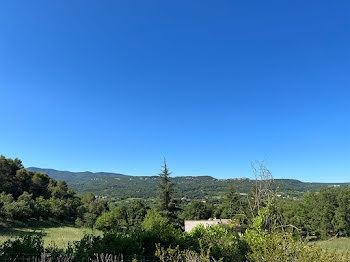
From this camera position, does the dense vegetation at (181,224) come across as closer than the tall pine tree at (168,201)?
Yes

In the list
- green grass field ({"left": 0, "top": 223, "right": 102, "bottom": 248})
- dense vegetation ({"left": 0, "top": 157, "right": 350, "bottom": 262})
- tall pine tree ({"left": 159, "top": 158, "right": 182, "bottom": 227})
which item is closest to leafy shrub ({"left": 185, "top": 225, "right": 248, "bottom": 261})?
dense vegetation ({"left": 0, "top": 157, "right": 350, "bottom": 262})

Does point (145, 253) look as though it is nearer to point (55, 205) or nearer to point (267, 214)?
point (267, 214)

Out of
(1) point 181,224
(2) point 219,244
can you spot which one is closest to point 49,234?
(1) point 181,224

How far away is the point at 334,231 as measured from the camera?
29781mm

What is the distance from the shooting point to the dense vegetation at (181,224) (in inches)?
153

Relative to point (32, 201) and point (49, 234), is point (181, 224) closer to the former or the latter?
point (49, 234)

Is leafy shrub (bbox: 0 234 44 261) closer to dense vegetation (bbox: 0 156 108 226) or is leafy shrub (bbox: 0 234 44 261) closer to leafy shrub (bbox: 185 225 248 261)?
leafy shrub (bbox: 185 225 248 261)

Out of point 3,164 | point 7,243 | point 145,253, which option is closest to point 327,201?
point 145,253

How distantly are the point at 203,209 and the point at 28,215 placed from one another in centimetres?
4596

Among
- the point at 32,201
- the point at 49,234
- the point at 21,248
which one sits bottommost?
the point at 49,234

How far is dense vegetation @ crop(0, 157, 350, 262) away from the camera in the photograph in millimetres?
3892

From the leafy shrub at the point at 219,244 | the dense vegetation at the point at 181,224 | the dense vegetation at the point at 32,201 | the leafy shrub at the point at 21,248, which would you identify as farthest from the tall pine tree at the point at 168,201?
the leafy shrub at the point at 21,248

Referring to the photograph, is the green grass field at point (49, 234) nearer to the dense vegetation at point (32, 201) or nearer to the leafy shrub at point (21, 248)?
the dense vegetation at point (32, 201)

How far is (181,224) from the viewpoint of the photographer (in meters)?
24.7
